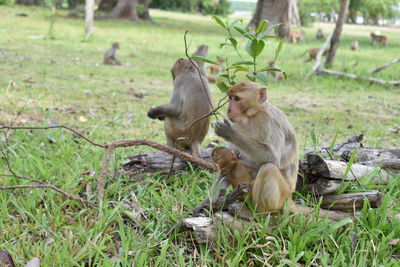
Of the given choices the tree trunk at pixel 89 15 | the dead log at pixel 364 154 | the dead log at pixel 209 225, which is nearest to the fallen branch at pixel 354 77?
the dead log at pixel 364 154

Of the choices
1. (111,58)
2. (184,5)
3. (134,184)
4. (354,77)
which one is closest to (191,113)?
(134,184)

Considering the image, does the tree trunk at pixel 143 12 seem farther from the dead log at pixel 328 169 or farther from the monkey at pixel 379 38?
the dead log at pixel 328 169

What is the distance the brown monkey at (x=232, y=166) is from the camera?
132 inches

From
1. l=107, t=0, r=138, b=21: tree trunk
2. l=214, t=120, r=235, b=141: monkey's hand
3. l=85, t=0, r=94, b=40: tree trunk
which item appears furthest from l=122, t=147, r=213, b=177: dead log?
l=107, t=0, r=138, b=21: tree trunk

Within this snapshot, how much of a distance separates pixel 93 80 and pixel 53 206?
22.0 feet

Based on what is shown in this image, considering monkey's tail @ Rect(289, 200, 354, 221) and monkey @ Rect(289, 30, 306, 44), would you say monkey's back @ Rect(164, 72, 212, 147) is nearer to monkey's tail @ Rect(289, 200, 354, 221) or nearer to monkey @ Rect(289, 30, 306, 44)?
monkey's tail @ Rect(289, 200, 354, 221)

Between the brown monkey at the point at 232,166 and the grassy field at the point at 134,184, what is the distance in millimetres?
397

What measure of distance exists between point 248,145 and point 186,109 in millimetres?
1795

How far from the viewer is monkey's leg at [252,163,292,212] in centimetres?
303

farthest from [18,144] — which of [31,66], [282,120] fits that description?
[31,66]

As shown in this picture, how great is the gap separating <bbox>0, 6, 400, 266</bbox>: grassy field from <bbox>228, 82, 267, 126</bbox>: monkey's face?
764 mm

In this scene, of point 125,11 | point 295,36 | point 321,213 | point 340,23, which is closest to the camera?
point 321,213

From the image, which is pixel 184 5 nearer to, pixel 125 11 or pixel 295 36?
pixel 125 11

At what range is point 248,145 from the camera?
129 inches
